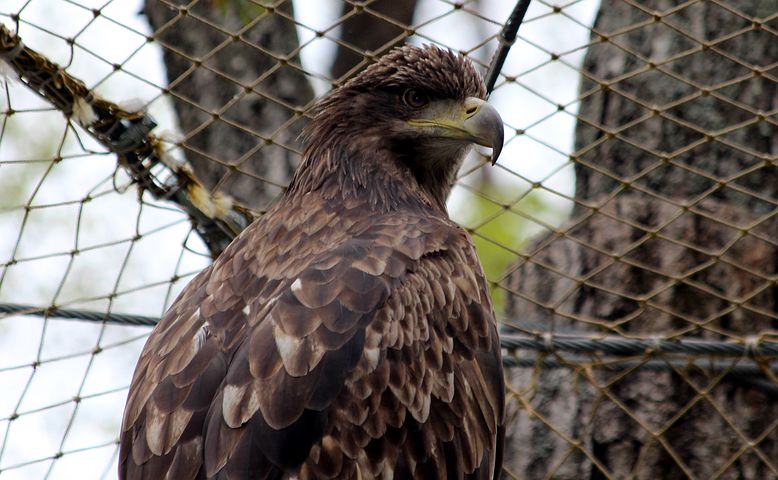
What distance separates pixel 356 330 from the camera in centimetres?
421

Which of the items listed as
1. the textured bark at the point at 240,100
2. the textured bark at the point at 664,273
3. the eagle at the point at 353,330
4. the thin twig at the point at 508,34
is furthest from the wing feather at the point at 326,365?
the textured bark at the point at 240,100

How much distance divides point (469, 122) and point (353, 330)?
113cm

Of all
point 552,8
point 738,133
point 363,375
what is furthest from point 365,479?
point 738,133

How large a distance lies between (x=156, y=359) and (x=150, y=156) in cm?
96

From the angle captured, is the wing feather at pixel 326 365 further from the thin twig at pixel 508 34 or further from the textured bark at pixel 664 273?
the textured bark at pixel 664 273

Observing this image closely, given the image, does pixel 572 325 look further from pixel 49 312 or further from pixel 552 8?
pixel 49 312

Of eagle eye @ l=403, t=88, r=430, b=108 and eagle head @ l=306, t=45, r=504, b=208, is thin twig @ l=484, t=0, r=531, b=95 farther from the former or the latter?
eagle eye @ l=403, t=88, r=430, b=108

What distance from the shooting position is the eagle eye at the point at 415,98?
5078mm

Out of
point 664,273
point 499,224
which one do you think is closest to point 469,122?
point 664,273

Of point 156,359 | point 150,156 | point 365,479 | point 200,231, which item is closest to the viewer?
point 365,479

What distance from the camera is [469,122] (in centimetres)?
491

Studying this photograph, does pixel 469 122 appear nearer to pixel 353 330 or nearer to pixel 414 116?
pixel 414 116

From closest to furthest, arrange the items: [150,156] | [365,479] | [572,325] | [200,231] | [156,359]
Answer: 1. [365,479]
2. [156,359]
3. [150,156]
4. [200,231]
5. [572,325]

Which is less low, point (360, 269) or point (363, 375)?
point (360, 269)
